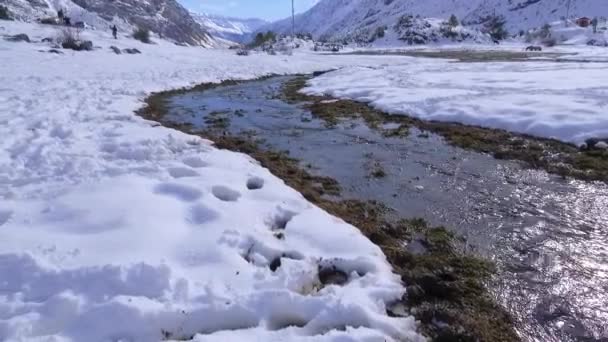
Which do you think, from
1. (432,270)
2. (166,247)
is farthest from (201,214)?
(432,270)

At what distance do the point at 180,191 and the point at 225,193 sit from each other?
78cm

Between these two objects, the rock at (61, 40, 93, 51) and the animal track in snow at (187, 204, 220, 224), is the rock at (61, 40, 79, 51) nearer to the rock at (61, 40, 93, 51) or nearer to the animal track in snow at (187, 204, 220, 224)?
the rock at (61, 40, 93, 51)

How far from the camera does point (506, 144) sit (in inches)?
442

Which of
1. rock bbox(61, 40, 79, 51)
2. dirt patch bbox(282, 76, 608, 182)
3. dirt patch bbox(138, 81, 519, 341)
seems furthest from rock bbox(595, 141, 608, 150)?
rock bbox(61, 40, 79, 51)

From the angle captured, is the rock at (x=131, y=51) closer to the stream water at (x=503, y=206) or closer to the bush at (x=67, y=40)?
the bush at (x=67, y=40)

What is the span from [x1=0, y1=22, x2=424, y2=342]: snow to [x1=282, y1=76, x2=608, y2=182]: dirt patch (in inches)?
228

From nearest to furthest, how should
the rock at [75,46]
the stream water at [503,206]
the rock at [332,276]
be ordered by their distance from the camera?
the stream water at [503,206], the rock at [332,276], the rock at [75,46]

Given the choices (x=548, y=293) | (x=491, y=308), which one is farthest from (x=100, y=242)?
(x=548, y=293)

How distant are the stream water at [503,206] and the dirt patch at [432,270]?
0.25 metres

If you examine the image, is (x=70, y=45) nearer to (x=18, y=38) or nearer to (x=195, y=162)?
(x=18, y=38)

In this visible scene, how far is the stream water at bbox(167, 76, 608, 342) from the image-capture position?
486 cm

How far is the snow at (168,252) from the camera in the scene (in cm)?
417

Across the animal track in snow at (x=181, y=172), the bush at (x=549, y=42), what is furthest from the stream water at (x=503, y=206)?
the bush at (x=549, y=42)

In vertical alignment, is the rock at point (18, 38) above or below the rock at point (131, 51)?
above
